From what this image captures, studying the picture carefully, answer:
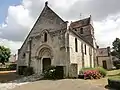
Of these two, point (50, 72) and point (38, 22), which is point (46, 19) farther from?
point (50, 72)

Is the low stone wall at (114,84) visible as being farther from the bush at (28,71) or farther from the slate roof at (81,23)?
the slate roof at (81,23)

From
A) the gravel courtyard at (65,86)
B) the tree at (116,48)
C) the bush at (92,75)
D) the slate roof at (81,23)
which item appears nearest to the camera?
the gravel courtyard at (65,86)

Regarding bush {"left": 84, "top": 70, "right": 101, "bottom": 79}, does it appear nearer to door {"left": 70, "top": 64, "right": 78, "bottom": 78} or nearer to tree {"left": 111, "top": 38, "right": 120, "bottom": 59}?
door {"left": 70, "top": 64, "right": 78, "bottom": 78}

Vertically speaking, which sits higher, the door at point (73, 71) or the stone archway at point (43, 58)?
the stone archway at point (43, 58)

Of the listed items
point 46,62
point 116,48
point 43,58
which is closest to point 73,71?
point 46,62

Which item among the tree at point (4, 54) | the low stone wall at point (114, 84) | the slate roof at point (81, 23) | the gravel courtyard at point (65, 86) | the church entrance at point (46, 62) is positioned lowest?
the gravel courtyard at point (65, 86)

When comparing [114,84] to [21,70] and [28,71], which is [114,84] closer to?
[28,71]

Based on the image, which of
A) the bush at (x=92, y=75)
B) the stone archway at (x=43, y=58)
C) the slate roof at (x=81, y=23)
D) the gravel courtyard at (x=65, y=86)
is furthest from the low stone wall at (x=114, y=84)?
the slate roof at (x=81, y=23)

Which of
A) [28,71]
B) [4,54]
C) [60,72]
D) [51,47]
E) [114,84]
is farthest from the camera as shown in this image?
[4,54]

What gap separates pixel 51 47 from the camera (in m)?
21.7

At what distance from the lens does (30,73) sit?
75.4 ft

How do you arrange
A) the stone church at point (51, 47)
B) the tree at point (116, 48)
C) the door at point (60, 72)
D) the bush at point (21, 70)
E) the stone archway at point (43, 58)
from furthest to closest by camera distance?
the tree at point (116, 48), the bush at point (21, 70), the stone archway at point (43, 58), the stone church at point (51, 47), the door at point (60, 72)

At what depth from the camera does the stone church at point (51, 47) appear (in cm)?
2009

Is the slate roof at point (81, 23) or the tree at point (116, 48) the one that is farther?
the tree at point (116, 48)
